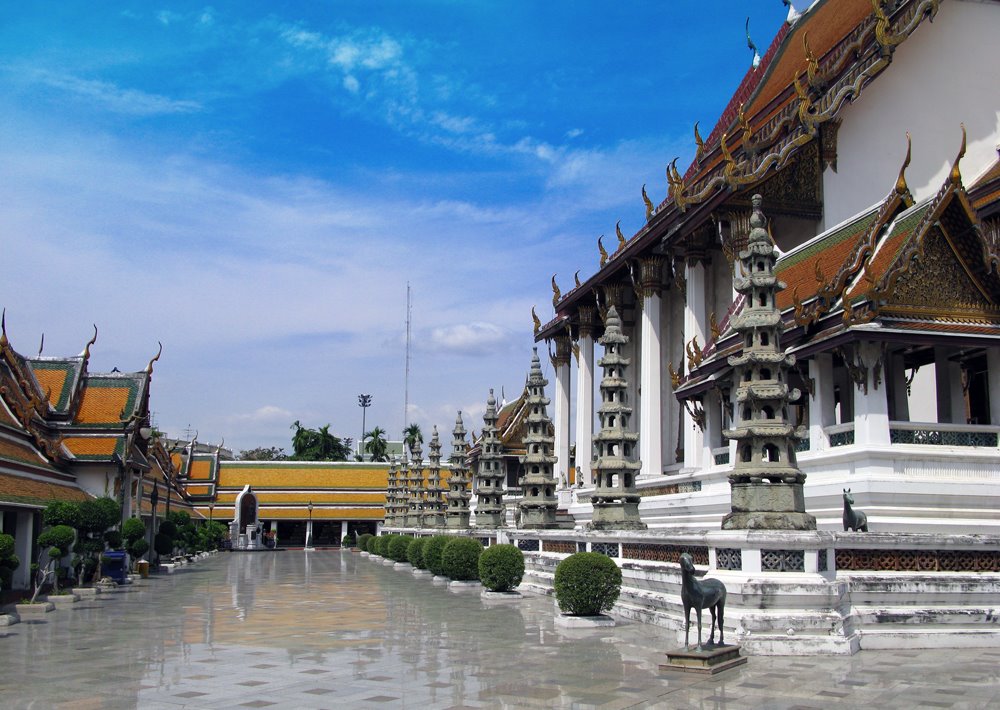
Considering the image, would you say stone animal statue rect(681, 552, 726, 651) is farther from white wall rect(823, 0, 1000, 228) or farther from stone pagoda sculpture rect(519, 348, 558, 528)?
white wall rect(823, 0, 1000, 228)

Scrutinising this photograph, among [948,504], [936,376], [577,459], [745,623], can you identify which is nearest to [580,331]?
[577,459]

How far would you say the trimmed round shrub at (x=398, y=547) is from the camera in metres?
36.2

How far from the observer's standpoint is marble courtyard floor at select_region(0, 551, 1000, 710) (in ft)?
28.5

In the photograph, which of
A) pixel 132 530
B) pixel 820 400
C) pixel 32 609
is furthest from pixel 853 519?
pixel 132 530

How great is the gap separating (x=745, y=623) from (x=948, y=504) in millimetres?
6101

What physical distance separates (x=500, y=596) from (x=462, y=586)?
12.1 ft

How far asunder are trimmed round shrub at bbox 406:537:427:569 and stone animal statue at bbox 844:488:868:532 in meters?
16.9

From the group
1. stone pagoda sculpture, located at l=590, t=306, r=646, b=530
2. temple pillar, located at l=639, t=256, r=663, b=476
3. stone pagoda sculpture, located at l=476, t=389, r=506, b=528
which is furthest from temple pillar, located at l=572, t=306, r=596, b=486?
stone pagoda sculpture, located at l=590, t=306, r=646, b=530

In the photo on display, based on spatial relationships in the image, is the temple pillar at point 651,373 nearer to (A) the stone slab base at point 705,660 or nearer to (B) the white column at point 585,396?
(B) the white column at point 585,396

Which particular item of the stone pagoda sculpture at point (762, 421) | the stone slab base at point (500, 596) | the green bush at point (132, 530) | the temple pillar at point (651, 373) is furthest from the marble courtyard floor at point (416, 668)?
the temple pillar at point (651, 373)

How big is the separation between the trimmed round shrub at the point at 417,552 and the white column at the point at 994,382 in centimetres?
1718

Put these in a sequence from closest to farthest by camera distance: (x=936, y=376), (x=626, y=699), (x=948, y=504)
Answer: (x=626, y=699) → (x=948, y=504) → (x=936, y=376)

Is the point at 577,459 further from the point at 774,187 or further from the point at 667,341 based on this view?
the point at 774,187

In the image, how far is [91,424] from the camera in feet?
97.8
